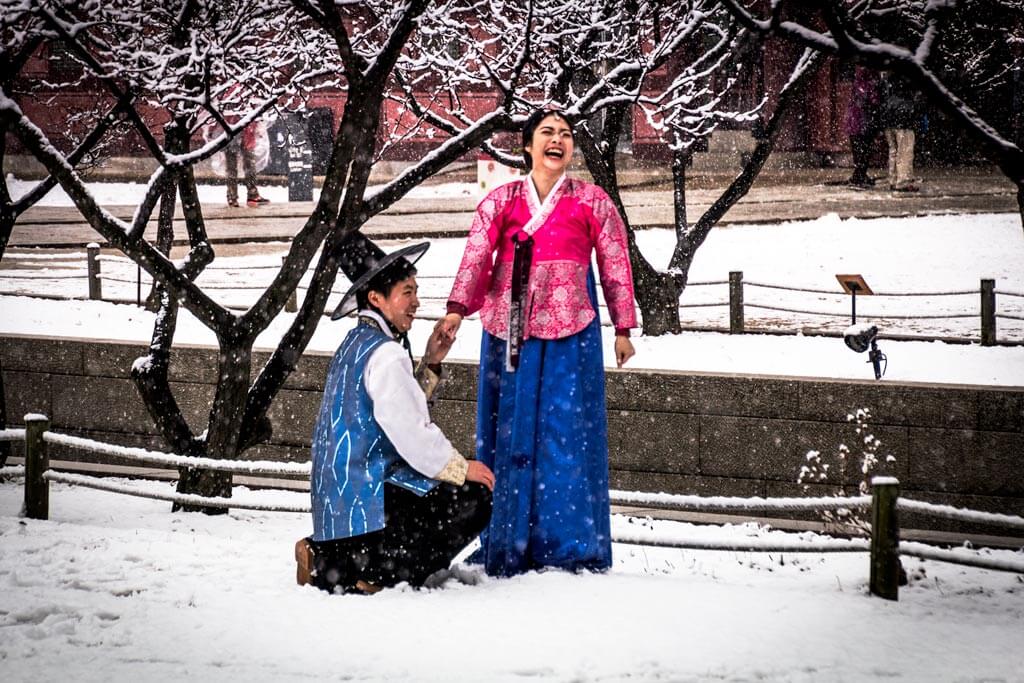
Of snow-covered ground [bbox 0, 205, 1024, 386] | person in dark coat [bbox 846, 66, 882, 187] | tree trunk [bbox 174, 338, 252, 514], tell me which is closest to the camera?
tree trunk [bbox 174, 338, 252, 514]

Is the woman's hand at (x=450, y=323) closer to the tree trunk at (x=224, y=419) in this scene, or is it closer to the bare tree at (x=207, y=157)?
the bare tree at (x=207, y=157)

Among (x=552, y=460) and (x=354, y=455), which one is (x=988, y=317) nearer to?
(x=552, y=460)

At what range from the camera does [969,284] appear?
52.3ft

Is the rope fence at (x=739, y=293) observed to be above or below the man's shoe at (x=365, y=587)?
above

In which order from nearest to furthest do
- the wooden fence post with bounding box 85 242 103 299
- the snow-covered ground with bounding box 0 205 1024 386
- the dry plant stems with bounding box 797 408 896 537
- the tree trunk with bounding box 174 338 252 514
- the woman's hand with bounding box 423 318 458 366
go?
1. the woman's hand with bounding box 423 318 458 366
2. the tree trunk with bounding box 174 338 252 514
3. the dry plant stems with bounding box 797 408 896 537
4. the snow-covered ground with bounding box 0 205 1024 386
5. the wooden fence post with bounding box 85 242 103 299

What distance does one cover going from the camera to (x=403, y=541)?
17.5ft

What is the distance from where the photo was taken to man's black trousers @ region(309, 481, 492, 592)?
5289 mm

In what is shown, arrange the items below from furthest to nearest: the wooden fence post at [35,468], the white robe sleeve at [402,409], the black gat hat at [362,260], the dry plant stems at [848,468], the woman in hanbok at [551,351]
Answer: the dry plant stems at [848,468] < the wooden fence post at [35,468] < the woman in hanbok at [551,351] < the black gat hat at [362,260] < the white robe sleeve at [402,409]

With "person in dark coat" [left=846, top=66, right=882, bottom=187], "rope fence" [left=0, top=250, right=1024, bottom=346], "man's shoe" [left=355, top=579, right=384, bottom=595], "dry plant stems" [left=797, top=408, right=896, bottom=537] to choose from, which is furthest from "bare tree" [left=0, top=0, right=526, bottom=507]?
"person in dark coat" [left=846, top=66, right=882, bottom=187]

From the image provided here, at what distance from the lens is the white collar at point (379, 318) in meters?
5.26

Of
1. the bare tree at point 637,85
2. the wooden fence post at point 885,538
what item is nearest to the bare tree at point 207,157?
the bare tree at point 637,85

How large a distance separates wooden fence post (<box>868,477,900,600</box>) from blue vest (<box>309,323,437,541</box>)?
7.18ft

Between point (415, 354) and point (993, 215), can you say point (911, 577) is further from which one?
point (993, 215)

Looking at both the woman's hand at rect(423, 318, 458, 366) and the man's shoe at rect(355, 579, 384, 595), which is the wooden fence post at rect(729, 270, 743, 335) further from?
the man's shoe at rect(355, 579, 384, 595)
